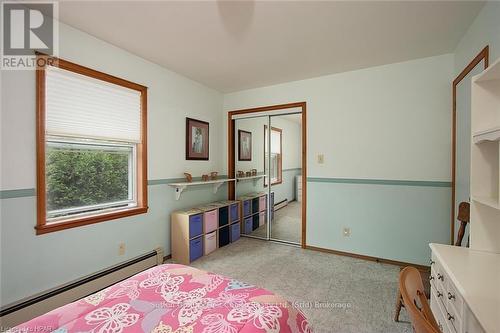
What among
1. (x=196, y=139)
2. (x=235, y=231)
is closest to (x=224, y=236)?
(x=235, y=231)

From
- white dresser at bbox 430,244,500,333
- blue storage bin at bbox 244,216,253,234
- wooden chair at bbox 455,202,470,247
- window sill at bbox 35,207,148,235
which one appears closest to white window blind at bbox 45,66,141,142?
window sill at bbox 35,207,148,235

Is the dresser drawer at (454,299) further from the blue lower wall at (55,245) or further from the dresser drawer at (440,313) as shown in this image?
the blue lower wall at (55,245)

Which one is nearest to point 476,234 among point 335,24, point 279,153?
point 335,24

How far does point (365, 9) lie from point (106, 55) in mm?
2544

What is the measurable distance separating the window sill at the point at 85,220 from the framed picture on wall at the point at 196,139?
1.11m

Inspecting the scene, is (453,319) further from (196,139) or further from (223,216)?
(196,139)

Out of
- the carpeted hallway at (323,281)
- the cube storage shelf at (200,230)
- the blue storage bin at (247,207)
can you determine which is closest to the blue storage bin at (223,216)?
the cube storage shelf at (200,230)

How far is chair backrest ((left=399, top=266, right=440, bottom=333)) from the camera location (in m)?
0.67

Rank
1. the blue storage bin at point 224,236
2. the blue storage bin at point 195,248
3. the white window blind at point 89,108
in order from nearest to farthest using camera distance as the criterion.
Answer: the white window blind at point 89,108
the blue storage bin at point 195,248
the blue storage bin at point 224,236

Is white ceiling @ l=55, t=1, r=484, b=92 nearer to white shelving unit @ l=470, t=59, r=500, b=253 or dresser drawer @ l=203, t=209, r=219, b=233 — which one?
white shelving unit @ l=470, t=59, r=500, b=253

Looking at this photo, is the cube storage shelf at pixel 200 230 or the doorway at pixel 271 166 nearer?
the cube storage shelf at pixel 200 230

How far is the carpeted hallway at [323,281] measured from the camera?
6.20 feet

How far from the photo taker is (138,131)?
9.05 feet

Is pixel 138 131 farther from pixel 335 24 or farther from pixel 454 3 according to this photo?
pixel 454 3
